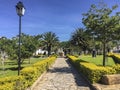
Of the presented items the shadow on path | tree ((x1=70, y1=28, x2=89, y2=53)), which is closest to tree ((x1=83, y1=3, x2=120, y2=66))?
the shadow on path

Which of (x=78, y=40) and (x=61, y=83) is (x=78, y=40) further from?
(x=61, y=83)

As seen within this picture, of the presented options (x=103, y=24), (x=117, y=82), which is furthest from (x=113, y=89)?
(x=103, y=24)

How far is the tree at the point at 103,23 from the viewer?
17375mm

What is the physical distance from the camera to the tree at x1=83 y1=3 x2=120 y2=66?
1738 cm

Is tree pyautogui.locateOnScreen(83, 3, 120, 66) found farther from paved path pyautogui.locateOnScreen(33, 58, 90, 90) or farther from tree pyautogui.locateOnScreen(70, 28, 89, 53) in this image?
tree pyautogui.locateOnScreen(70, 28, 89, 53)

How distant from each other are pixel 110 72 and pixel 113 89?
199 centimetres

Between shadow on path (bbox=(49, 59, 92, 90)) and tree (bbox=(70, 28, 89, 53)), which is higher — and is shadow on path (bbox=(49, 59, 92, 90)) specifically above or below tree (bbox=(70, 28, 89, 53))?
below

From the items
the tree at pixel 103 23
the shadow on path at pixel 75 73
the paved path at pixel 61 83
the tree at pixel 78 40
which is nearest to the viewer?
the paved path at pixel 61 83

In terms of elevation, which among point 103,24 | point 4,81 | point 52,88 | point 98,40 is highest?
point 103,24

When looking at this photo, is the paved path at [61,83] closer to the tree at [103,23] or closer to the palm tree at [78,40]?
the tree at [103,23]

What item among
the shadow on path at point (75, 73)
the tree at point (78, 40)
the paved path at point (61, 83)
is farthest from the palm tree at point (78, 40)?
the paved path at point (61, 83)

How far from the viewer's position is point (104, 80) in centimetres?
1100

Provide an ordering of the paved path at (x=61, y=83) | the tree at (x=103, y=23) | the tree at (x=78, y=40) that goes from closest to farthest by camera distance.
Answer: the paved path at (x=61, y=83)
the tree at (x=103, y=23)
the tree at (x=78, y=40)

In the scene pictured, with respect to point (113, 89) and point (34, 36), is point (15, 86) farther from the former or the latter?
point (34, 36)
